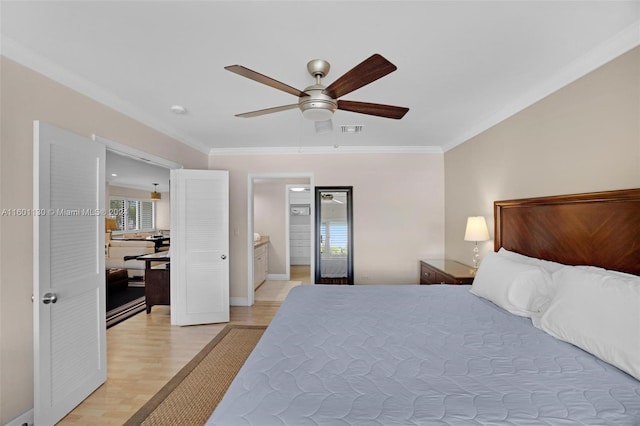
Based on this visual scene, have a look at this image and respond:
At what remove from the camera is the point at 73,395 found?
2062 mm

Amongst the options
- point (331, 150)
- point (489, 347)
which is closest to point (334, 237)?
point (331, 150)

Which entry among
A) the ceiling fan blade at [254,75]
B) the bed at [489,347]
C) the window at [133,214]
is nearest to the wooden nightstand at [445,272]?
the bed at [489,347]

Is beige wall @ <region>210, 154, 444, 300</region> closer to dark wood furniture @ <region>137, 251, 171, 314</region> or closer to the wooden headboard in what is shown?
dark wood furniture @ <region>137, 251, 171, 314</region>

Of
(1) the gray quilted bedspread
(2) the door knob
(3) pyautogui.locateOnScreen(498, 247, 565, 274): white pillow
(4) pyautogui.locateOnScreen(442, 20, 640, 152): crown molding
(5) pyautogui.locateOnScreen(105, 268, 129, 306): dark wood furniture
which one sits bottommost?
(5) pyautogui.locateOnScreen(105, 268, 129, 306): dark wood furniture

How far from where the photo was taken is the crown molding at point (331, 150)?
440 cm

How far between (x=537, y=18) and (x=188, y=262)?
161 inches

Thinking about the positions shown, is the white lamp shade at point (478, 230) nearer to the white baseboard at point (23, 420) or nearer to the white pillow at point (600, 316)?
the white pillow at point (600, 316)

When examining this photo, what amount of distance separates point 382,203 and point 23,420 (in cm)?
424

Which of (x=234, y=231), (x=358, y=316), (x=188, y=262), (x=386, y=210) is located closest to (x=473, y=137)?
(x=386, y=210)

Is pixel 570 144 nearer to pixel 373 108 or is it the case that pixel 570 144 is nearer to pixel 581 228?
pixel 581 228

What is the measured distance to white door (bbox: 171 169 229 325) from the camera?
3.65m

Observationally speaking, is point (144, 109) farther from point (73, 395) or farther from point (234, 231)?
point (73, 395)

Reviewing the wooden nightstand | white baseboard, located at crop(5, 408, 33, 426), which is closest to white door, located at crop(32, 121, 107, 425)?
white baseboard, located at crop(5, 408, 33, 426)

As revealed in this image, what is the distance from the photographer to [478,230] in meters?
2.98
